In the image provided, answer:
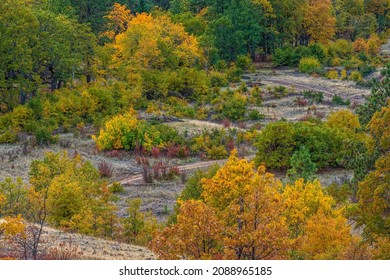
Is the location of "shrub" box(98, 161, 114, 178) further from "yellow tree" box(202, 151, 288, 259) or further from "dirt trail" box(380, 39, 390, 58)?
"dirt trail" box(380, 39, 390, 58)

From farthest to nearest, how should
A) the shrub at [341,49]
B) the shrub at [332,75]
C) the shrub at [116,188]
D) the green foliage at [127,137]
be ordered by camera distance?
1. the shrub at [341,49]
2. the shrub at [332,75]
3. the green foliage at [127,137]
4. the shrub at [116,188]

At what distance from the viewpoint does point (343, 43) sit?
69.2m

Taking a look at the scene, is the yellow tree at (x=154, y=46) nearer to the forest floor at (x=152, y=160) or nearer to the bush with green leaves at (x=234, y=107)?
the forest floor at (x=152, y=160)

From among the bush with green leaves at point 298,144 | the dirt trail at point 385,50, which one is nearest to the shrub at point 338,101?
the bush with green leaves at point 298,144

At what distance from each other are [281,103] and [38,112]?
1849 cm

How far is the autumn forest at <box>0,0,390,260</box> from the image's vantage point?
58.6ft

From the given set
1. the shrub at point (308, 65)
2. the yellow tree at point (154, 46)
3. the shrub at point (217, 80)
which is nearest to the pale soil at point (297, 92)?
the shrub at point (308, 65)

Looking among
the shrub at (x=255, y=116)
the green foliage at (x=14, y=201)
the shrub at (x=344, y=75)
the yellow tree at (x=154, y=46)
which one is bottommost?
the shrub at (x=255, y=116)

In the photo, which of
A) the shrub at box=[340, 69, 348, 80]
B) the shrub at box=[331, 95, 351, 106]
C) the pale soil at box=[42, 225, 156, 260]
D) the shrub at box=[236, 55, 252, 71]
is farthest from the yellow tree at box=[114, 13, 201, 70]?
the pale soil at box=[42, 225, 156, 260]

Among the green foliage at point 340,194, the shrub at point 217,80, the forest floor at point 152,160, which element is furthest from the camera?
the shrub at point 217,80

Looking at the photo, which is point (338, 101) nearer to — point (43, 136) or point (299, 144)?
point (299, 144)

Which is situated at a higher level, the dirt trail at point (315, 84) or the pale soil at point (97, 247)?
the pale soil at point (97, 247)

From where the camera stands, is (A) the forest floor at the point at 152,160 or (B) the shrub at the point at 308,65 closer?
(A) the forest floor at the point at 152,160

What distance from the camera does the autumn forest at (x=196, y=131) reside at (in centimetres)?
1788
